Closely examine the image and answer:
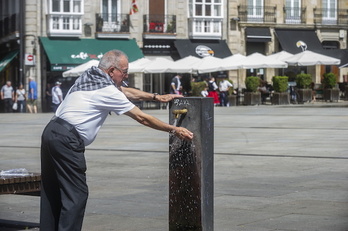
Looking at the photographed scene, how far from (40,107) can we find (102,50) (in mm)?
4189

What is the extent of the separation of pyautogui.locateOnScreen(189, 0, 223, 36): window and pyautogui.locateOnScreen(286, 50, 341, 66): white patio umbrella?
685 centimetres

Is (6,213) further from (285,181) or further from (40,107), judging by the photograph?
(40,107)

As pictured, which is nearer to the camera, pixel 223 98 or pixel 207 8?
pixel 223 98

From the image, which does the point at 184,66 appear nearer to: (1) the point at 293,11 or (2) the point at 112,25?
(2) the point at 112,25

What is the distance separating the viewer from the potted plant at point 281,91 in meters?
39.6

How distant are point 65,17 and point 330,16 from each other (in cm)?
1542

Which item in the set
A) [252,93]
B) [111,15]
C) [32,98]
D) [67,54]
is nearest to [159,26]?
[111,15]

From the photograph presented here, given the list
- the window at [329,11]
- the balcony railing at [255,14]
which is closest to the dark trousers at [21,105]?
the balcony railing at [255,14]

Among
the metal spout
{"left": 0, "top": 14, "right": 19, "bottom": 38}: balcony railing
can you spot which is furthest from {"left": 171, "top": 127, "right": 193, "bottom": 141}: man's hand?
{"left": 0, "top": 14, "right": 19, "bottom": 38}: balcony railing

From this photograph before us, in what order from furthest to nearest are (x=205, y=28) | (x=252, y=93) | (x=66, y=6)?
(x=205, y=28), (x=66, y=6), (x=252, y=93)

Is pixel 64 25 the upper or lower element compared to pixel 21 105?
upper

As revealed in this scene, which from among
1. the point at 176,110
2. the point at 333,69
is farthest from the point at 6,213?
the point at 333,69

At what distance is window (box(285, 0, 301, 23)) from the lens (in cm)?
4900

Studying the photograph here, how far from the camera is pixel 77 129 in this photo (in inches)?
256
